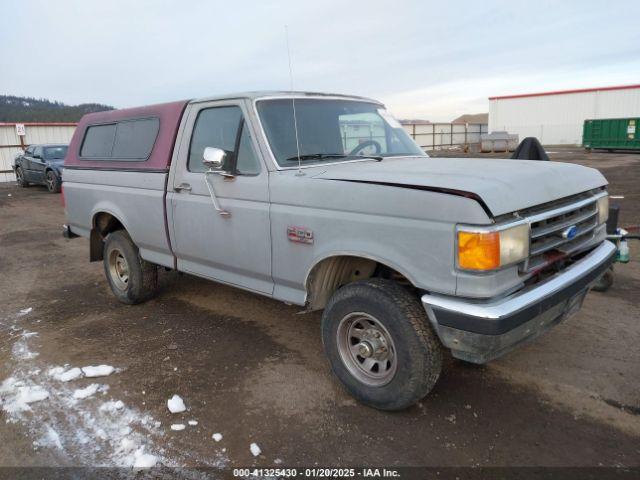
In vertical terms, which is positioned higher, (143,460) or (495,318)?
(495,318)

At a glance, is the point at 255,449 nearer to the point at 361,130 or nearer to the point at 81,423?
the point at 81,423

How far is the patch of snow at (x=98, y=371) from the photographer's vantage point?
396 cm

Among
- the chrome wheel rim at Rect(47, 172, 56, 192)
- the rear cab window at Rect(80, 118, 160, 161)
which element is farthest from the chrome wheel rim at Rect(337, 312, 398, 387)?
the chrome wheel rim at Rect(47, 172, 56, 192)

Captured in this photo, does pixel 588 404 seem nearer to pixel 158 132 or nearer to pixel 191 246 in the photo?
pixel 191 246

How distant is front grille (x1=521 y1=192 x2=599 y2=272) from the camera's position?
2846mm

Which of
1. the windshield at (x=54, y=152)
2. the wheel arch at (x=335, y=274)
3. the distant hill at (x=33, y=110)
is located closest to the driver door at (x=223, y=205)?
the wheel arch at (x=335, y=274)

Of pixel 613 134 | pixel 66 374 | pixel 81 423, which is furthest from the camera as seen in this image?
pixel 613 134

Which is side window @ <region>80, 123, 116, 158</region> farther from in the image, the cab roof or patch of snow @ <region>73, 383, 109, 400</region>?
patch of snow @ <region>73, 383, 109, 400</region>

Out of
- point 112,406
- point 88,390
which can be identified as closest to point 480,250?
point 112,406

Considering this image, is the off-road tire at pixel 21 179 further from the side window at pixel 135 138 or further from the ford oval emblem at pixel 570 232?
the ford oval emblem at pixel 570 232

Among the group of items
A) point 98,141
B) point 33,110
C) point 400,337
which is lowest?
point 400,337

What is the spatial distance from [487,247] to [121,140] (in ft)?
13.7

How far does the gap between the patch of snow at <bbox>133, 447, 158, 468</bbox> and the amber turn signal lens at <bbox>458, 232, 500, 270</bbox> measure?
211 centimetres

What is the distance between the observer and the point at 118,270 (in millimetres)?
5723
